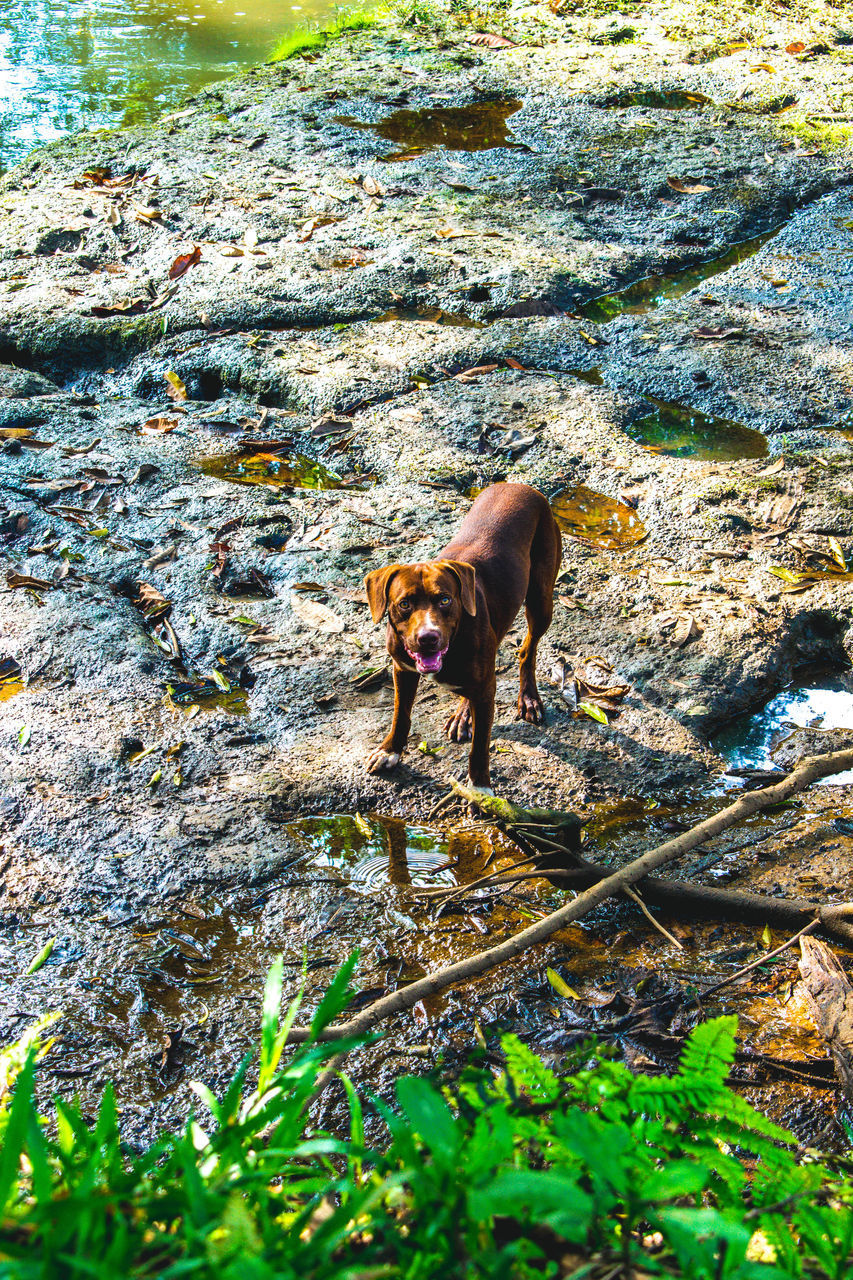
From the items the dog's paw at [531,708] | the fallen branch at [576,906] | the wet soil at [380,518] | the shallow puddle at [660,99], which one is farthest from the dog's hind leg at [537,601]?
the shallow puddle at [660,99]

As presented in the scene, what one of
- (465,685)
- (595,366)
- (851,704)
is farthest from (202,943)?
(595,366)

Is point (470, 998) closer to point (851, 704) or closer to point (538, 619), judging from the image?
point (538, 619)

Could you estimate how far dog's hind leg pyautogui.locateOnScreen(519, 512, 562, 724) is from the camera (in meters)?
4.05

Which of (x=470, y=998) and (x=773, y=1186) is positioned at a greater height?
(x=773, y=1186)

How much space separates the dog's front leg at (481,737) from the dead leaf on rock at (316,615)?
95 centimetres

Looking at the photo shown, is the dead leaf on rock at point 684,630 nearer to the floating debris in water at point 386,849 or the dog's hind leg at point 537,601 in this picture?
the dog's hind leg at point 537,601

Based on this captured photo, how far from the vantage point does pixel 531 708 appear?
3.99 meters

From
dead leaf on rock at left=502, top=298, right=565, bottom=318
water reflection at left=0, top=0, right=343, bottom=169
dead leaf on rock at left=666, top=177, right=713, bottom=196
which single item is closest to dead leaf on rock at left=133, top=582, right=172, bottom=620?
dead leaf on rock at left=502, top=298, right=565, bottom=318

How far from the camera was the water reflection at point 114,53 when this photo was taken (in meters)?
10.0

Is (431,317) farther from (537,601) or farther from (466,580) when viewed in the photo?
(466,580)

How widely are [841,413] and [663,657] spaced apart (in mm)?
2386

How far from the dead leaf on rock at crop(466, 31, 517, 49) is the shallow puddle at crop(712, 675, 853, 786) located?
965 cm

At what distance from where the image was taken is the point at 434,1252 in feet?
3.62

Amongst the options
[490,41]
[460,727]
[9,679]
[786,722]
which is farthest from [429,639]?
[490,41]
